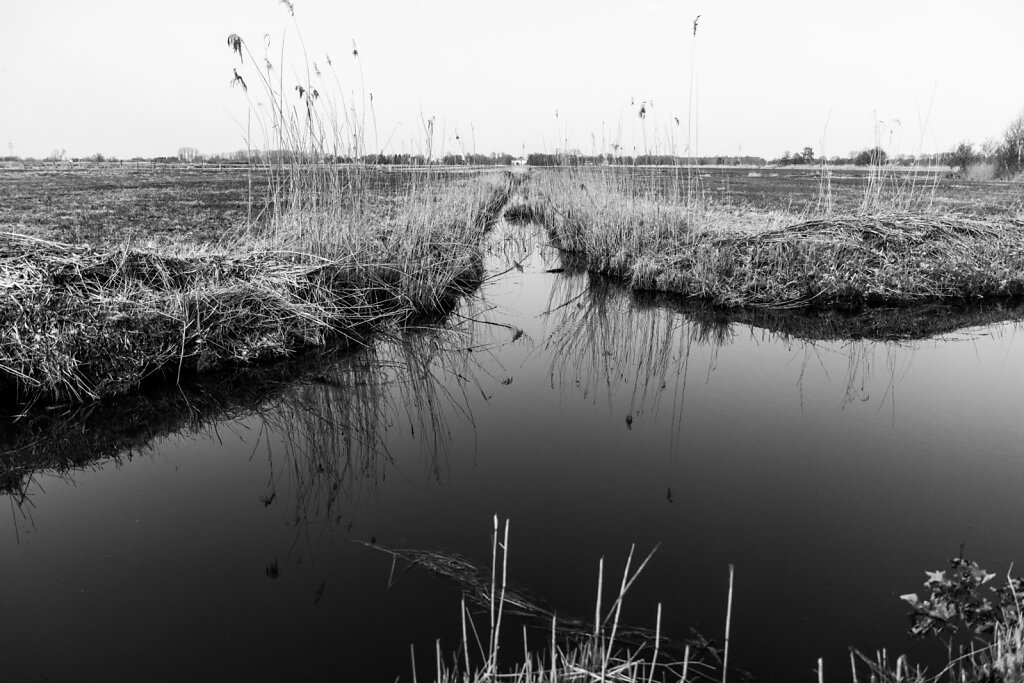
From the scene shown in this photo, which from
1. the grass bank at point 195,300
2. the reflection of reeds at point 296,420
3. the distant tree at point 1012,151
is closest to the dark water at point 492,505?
the reflection of reeds at point 296,420

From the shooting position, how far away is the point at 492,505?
118 inches

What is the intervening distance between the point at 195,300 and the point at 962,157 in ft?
158

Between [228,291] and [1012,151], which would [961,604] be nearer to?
[228,291]

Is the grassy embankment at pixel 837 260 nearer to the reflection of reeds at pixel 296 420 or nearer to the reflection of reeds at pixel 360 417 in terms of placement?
the reflection of reeds at pixel 360 417

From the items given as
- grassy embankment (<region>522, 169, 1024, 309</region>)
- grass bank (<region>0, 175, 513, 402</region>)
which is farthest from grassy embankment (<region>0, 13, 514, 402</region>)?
grassy embankment (<region>522, 169, 1024, 309</region>)

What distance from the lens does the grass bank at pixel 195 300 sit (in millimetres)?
4195

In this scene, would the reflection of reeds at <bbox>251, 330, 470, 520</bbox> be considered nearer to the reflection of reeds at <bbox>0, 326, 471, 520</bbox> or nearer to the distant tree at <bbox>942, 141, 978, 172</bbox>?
the reflection of reeds at <bbox>0, 326, 471, 520</bbox>

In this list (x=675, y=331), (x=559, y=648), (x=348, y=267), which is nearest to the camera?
(x=559, y=648)

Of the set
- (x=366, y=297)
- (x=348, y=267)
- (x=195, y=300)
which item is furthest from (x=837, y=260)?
(x=195, y=300)

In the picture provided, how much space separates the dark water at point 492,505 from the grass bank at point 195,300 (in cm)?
52

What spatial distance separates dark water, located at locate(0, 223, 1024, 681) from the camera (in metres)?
2.17

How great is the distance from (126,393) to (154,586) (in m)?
2.47

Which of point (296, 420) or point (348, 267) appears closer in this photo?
point (296, 420)

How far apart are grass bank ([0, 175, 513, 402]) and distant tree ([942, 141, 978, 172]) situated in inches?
1705
